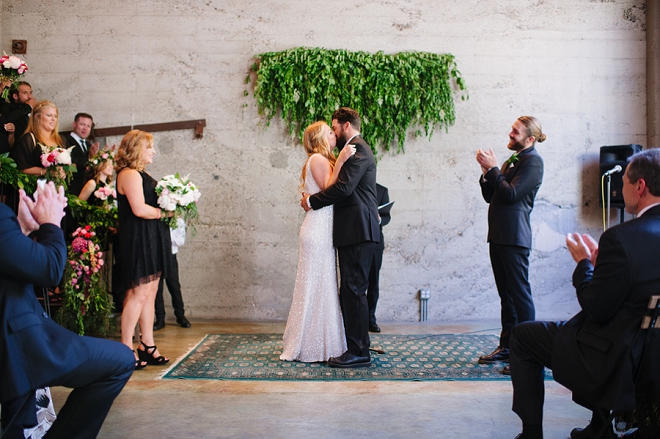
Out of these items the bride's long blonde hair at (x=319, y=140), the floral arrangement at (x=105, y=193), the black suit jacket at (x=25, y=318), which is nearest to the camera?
the black suit jacket at (x=25, y=318)

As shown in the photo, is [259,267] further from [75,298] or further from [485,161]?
[485,161]

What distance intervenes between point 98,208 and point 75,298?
2.80 feet

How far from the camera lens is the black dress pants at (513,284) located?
4508 mm

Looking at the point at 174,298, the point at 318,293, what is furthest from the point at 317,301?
the point at 174,298

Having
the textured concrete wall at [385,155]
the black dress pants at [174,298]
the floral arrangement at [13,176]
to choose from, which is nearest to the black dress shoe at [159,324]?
the black dress pants at [174,298]

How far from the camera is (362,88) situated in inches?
271

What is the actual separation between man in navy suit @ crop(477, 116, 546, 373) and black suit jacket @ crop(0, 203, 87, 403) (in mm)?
3187

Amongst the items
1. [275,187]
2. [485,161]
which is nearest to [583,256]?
[485,161]

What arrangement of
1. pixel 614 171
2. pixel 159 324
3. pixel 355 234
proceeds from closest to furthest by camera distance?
1. pixel 355 234
2. pixel 159 324
3. pixel 614 171

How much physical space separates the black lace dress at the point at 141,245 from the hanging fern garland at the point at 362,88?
2674 mm

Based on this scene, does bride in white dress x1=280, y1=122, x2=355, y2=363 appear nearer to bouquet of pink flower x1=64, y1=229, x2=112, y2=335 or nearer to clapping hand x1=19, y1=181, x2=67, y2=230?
bouquet of pink flower x1=64, y1=229, x2=112, y2=335

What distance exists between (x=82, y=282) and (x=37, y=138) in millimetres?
1418

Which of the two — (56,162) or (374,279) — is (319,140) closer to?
(374,279)

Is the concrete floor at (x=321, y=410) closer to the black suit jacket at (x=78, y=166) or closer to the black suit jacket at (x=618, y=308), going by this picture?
the black suit jacket at (x=618, y=308)
